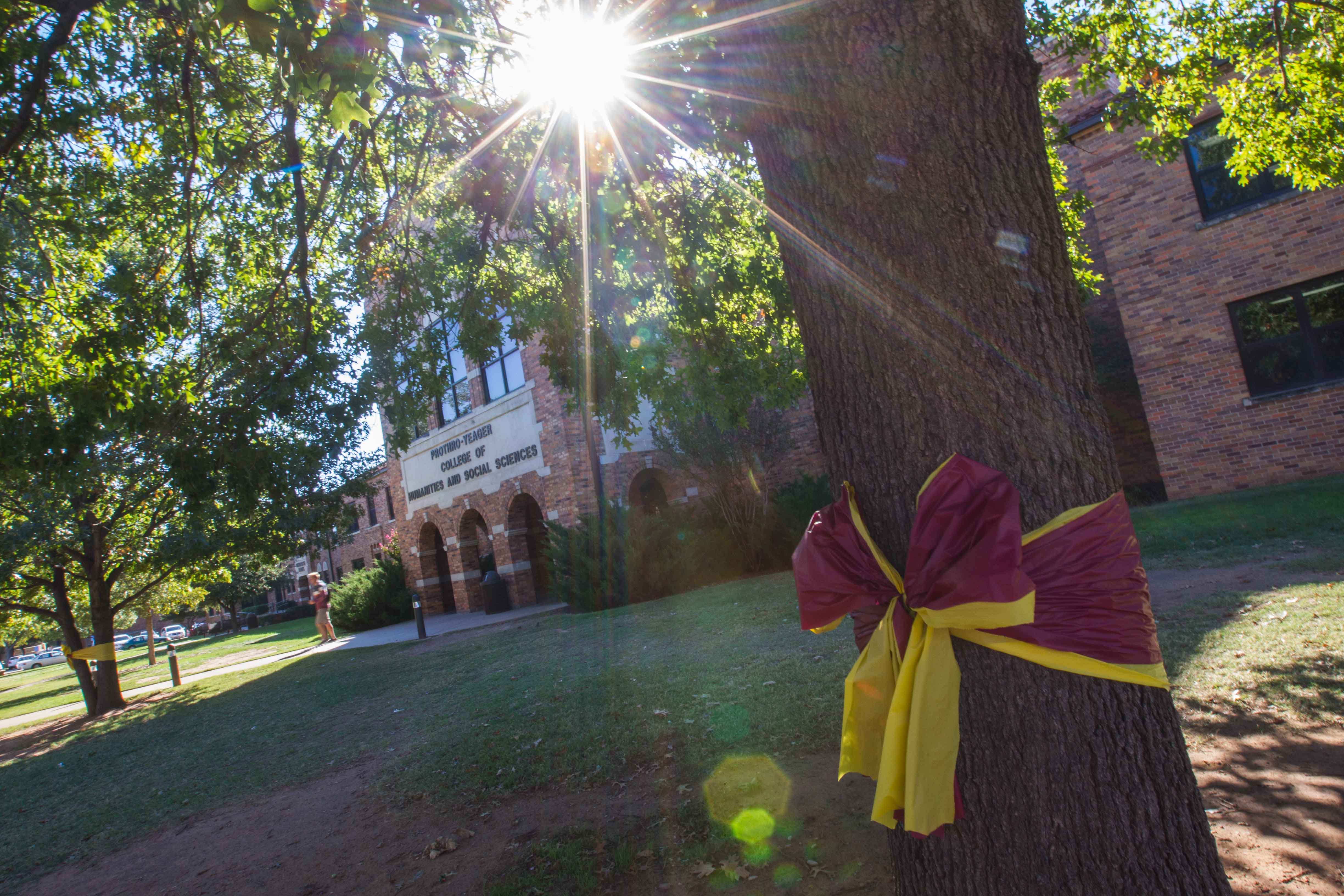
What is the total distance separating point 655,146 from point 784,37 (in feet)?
12.7

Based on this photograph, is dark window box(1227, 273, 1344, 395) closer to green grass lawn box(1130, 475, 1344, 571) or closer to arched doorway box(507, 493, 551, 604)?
green grass lawn box(1130, 475, 1344, 571)

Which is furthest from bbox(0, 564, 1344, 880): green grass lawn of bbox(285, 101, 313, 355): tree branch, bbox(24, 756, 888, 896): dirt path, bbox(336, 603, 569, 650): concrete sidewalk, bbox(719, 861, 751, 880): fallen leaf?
bbox(336, 603, 569, 650): concrete sidewalk

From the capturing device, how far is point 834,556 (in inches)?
86.7

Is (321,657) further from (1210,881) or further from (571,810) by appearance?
(1210,881)

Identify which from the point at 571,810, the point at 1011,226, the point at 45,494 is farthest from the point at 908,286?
the point at 45,494

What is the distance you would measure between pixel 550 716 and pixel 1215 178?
1339 cm

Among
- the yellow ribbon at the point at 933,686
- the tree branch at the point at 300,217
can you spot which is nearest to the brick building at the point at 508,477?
the tree branch at the point at 300,217

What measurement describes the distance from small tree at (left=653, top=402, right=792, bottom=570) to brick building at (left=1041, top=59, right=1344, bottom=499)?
6.69 meters

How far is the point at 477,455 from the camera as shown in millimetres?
18922

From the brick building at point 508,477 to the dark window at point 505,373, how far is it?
0.03m

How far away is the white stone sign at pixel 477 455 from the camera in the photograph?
1702cm

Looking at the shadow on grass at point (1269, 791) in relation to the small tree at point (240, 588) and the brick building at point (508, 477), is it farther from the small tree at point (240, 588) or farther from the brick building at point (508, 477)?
the small tree at point (240, 588)

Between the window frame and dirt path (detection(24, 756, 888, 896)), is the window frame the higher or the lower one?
the higher one

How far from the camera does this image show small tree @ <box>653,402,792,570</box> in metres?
14.8
